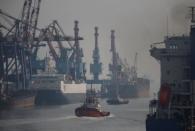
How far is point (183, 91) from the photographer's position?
204 feet

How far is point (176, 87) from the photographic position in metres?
62.5

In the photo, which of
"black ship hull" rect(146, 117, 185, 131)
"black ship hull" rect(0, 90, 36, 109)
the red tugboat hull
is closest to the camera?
"black ship hull" rect(146, 117, 185, 131)

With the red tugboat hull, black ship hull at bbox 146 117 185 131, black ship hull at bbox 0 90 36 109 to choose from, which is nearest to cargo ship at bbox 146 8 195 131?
black ship hull at bbox 146 117 185 131

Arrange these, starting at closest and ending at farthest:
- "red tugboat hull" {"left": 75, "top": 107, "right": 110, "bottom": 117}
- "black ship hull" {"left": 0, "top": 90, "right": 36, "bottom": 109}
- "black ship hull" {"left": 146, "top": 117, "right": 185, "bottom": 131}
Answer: "black ship hull" {"left": 146, "top": 117, "right": 185, "bottom": 131} < "red tugboat hull" {"left": 75, "top": 107, "right": 110, "bottom": 117} < "black ship hull" {"left": 0, "top": 90, "right": 36, "bottom": 109}

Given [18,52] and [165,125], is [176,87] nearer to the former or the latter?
[165,125]

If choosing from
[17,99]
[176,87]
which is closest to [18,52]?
[17,99]

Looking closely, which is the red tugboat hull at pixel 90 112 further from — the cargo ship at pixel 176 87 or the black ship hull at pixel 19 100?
the cargo ship at pixel 176 87

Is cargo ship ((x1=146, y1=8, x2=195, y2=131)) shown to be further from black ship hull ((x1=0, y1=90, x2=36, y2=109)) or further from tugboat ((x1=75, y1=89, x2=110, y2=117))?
black ship hull ((x1=0, y1=90, x2=36, y2=109))

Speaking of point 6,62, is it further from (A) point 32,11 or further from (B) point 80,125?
(B) point 80,125

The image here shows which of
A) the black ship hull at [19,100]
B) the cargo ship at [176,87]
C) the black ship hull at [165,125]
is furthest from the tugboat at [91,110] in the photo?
the black ship hull at [165,125]

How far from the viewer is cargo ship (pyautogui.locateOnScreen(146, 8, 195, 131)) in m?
59.8

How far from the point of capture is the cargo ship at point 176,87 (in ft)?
196

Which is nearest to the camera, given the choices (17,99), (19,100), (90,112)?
(90,112)

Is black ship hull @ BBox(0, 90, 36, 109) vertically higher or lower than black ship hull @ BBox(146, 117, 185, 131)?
higher
